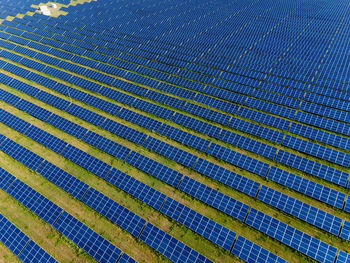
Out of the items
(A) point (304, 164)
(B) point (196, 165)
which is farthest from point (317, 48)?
(B) point (196, 165)

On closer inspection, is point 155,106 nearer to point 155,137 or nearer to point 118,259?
point 155,137

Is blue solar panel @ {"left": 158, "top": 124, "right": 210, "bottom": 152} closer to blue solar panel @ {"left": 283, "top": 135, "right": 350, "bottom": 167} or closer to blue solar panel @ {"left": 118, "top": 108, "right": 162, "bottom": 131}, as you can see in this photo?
blue solar panel @ {"left": 118, "top": 108, "right": 162, "bottom": 131}

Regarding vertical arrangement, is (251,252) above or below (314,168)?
below

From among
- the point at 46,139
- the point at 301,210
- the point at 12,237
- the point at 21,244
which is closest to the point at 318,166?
the point at 301,210

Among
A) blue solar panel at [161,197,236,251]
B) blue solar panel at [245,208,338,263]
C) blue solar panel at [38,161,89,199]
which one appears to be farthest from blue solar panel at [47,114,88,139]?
blue solar panel at [245,208,338,263]

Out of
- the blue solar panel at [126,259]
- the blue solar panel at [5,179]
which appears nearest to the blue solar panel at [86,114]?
the blue solar panel at [5,179]

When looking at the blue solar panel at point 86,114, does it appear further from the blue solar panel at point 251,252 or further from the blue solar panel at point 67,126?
the blue solar panel at point 251,252

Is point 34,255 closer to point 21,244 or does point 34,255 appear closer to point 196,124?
point 21,244
